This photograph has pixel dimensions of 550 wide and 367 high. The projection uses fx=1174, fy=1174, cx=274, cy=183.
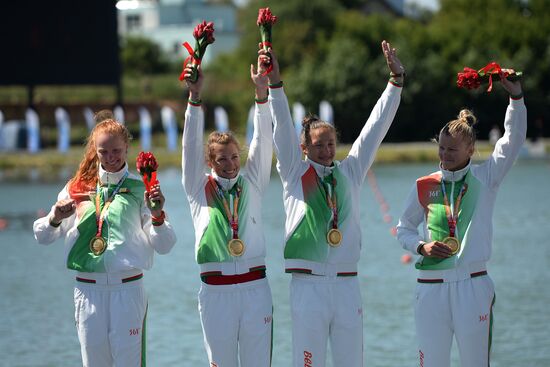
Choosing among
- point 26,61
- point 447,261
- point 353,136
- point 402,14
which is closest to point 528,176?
point 26,61

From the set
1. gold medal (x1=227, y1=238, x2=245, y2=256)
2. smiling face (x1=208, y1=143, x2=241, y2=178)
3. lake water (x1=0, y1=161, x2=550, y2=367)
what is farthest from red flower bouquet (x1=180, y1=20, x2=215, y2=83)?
lake water (x1=0, y1=161, x2=550, y2=367)

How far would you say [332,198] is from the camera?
7180mm

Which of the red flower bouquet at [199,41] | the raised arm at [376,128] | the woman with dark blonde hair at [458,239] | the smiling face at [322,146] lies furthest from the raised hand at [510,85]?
the red flower bouquet at [199,41]

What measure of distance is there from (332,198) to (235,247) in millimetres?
673

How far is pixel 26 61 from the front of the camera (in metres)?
36.9

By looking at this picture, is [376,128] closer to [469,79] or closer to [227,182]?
[469,79]

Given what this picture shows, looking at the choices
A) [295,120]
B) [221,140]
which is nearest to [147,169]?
[221,140]

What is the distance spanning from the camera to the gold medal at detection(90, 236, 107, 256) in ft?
22.9

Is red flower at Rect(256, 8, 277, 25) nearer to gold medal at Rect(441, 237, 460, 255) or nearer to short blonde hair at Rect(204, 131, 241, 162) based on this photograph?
short blonde hair at Rect(204, 131, 241, 162)

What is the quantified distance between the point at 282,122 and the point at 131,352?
165cm

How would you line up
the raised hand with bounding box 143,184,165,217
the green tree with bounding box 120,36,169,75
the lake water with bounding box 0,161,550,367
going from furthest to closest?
the green tree with bounding box 120,36,169,75 < the lake water with bounding box 0,161,550,367 < the raised hand with bounding box 143,184,165,217

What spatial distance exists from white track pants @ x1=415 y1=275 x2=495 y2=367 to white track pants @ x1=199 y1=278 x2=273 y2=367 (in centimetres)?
92

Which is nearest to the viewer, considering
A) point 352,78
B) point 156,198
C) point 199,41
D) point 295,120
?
point 156,198

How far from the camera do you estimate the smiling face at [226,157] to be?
23.5 feet
